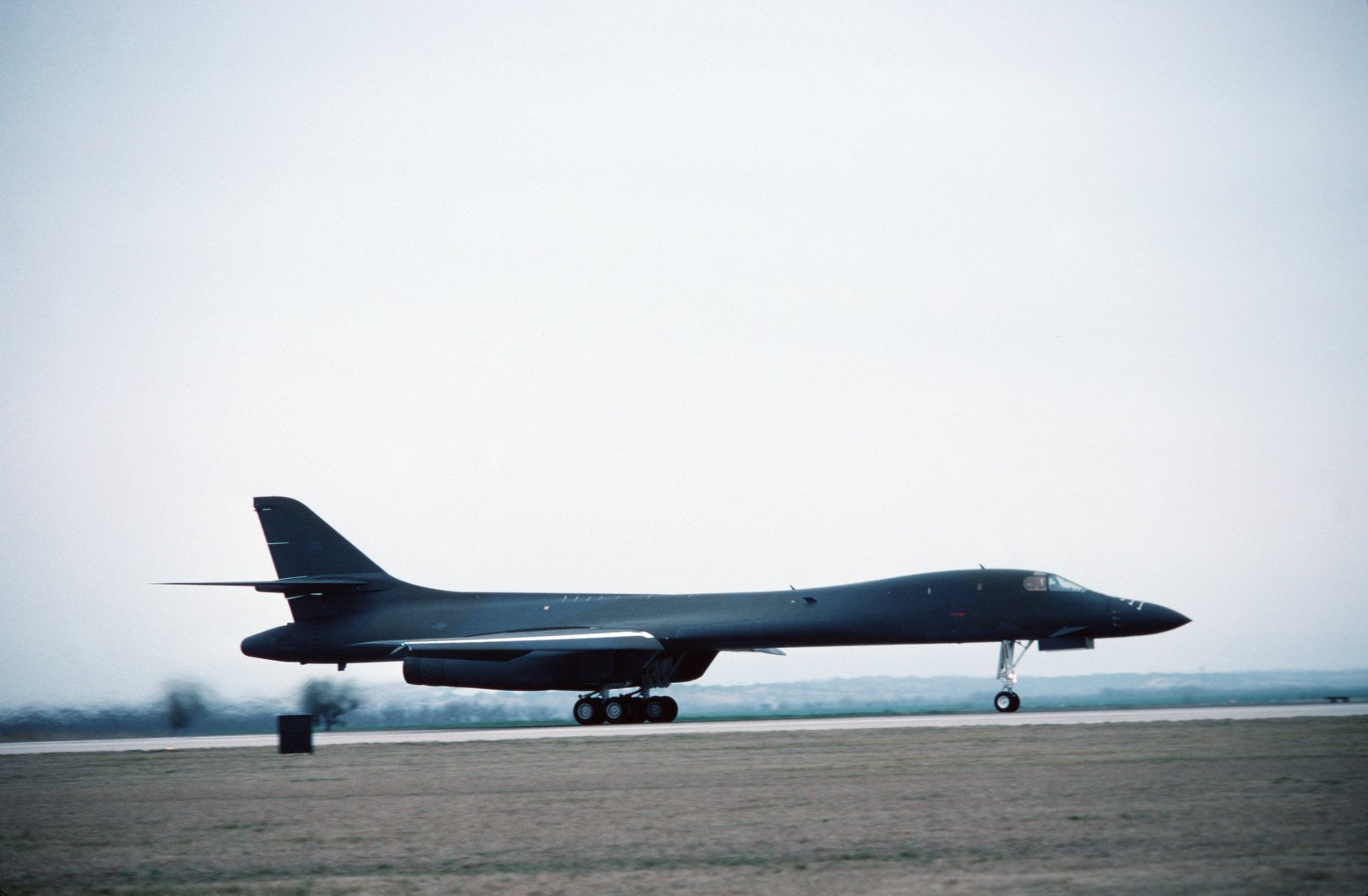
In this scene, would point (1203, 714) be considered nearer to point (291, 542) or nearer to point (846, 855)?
point (846, 855)

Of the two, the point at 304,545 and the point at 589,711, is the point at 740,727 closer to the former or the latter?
the point at 589,711

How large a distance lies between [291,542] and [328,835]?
22.2 meters

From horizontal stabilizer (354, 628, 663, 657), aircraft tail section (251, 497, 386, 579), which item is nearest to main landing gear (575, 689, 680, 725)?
horizontal stabilizer (354, 628, 663, 657)

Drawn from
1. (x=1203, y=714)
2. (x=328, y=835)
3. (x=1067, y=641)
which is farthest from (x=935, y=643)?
(x=328, y=835)

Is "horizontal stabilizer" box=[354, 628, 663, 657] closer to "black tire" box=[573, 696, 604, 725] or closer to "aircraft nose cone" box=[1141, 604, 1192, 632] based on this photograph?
"black tire" box=[573, 696, 604, 725]

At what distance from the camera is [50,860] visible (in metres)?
Result: 11.2

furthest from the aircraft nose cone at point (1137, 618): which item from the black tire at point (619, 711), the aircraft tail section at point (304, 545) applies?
the aircraft tail section at point (304, 545)

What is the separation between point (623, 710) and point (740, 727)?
400cm

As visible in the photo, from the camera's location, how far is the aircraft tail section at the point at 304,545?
33.1 meters

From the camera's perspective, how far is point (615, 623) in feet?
97.2

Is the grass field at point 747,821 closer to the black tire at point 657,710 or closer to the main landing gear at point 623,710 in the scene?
the main landing gear at point 623,710

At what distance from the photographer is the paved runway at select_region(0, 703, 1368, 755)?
23500 mm

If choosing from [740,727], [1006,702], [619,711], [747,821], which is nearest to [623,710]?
[619,711]

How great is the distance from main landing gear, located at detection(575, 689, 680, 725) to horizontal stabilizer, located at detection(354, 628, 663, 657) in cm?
134
